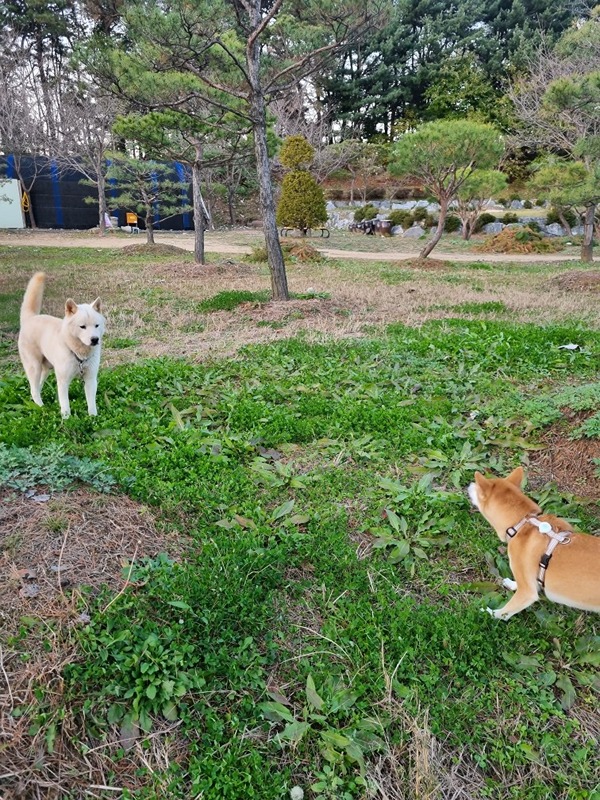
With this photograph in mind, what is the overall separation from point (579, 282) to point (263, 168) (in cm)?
637

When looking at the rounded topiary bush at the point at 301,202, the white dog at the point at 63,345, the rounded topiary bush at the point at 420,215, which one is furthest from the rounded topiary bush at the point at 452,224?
the white dog at the point at 63,345

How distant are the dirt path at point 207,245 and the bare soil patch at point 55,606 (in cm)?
1407

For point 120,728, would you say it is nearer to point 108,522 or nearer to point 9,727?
point 9,727

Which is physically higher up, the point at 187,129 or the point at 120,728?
the point at 187,129

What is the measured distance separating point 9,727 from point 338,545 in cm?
144

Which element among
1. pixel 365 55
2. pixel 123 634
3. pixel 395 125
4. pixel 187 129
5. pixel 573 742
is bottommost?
pixel 573 742

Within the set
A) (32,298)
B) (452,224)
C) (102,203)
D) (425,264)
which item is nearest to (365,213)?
(452,224)

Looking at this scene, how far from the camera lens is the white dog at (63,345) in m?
3.25

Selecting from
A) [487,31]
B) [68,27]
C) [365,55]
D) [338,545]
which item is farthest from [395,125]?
[338,545]

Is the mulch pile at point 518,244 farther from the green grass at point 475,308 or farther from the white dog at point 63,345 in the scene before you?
the white dog at point 63,345

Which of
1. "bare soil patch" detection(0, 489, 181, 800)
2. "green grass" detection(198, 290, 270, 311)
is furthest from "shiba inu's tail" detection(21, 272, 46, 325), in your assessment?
"green grass" detection(198, 290, 270, 311)

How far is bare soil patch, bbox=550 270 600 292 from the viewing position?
31.4ft

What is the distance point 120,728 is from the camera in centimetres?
167

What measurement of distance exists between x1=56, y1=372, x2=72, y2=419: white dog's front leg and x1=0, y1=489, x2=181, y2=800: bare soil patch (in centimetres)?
100
